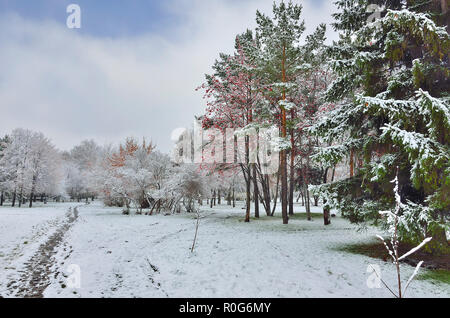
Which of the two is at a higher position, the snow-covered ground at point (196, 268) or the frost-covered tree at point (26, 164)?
the frost-covered tree at point (26, 164)

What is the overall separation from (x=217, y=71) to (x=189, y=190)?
10510 mm

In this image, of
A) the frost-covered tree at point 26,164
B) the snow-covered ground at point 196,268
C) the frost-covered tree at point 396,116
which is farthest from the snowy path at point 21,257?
the frost-covered tree at point 26,164

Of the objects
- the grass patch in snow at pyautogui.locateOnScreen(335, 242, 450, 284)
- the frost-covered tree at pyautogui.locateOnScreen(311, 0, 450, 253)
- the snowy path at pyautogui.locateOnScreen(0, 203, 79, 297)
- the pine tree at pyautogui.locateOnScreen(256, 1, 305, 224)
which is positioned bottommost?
the snowy path at pyautogui.locateOnScreen(0, 203, 79, 297)

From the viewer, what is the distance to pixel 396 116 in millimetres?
5297

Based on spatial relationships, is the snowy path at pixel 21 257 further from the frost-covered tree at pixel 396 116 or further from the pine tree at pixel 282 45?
the pine tree at pixel 282 45

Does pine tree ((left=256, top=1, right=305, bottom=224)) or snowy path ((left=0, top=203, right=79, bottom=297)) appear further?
pine tree ((left=256, top=1, right=305, bottom=224))

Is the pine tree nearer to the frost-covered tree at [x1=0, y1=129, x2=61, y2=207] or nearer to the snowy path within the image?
the snowy path

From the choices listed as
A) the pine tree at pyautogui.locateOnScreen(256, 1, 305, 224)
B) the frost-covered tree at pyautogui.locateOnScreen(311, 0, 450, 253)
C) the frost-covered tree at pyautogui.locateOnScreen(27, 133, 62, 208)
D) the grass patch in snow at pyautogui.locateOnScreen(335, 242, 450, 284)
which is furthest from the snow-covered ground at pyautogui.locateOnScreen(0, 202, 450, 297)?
the frost-covered tree at pyautogui.locateOnScreen(27, 133, 62, 208)

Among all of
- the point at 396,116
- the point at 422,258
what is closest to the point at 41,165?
the point at 396,116

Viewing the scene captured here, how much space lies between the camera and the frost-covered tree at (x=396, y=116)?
15.9 ft

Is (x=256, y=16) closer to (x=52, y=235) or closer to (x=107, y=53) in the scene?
(x=107, y=53)

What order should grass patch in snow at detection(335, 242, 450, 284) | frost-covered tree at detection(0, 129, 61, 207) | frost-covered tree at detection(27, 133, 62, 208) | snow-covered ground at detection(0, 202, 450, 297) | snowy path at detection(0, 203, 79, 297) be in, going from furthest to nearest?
frost-covered tree at detection(27, 133, 62, 208)
frost-covered tree at detection(0, 129, 61, 207)
grass patch in snow at detection(335, 242, 450, 284)
snowy path at detection(0, 203, 79, 297)
snow-covered ground at detection(0, 202, 450, 297)

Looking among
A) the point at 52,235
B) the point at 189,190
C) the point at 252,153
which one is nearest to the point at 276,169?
the point at 252,153

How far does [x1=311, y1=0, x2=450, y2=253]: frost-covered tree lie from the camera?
4.86 meters
